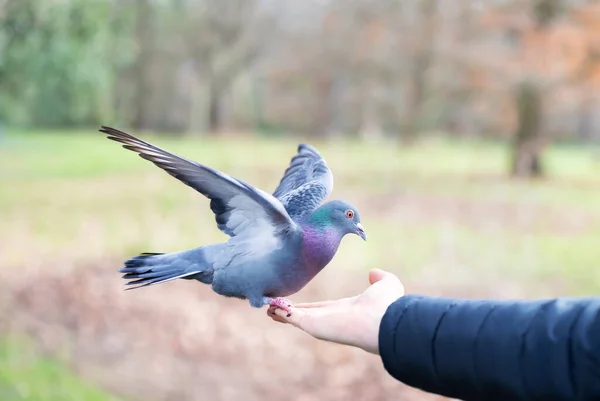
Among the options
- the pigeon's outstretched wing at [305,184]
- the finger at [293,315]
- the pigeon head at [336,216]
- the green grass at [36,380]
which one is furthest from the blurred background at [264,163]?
the pigeon head at [336,216]

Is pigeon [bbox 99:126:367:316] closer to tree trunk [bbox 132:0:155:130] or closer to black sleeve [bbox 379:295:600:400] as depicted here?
black sleeve [bbox 379:295:600:400]

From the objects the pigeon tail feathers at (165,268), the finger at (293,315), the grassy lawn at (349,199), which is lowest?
the grassy lawn at (349,199)

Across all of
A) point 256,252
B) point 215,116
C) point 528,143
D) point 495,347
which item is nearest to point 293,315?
point 256,252

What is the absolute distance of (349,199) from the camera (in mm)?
11180

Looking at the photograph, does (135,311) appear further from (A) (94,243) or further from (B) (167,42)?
(B) (167,42)

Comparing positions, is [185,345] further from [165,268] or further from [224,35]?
[224,35]

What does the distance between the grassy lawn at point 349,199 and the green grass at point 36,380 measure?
0.01 metres

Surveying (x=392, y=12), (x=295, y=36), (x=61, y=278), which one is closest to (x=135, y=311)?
(x=61, y=278)

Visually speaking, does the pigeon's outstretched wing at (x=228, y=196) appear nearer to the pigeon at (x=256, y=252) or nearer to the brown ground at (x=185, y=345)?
the pigeon at (x=256, y=252)

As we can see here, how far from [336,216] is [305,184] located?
0.37 meters

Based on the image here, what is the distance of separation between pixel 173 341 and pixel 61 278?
1.84 m

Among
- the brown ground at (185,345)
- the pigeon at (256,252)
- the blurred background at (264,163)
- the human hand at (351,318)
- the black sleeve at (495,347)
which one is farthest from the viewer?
the blurred background at (264,163)

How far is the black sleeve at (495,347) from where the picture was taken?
1648mm

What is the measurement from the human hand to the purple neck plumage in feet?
0.84
